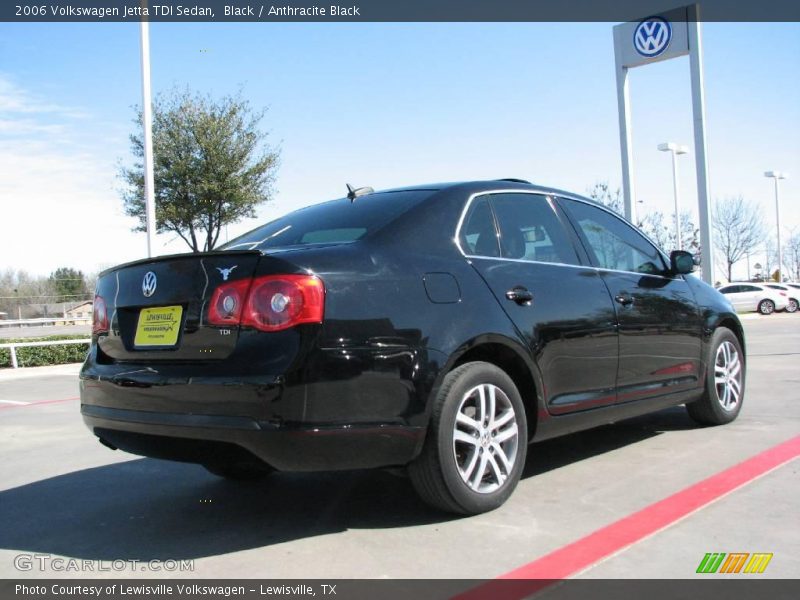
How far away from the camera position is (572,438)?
18.0 ft

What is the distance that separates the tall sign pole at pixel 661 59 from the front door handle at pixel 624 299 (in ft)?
67.0

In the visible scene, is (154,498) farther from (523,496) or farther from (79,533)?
(523,496)

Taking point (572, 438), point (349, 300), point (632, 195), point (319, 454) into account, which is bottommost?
point (572, 438)

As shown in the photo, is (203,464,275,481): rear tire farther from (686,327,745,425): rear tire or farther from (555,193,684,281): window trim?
(686,327,745,425): rear tire

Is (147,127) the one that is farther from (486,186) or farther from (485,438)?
(485,438)

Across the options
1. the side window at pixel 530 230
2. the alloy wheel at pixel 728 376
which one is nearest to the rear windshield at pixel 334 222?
the side window at pixel 530 230

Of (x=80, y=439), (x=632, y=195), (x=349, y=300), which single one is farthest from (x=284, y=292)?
(x=632, y=195)

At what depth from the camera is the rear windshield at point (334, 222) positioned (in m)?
3.67

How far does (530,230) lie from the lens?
14.0 feet

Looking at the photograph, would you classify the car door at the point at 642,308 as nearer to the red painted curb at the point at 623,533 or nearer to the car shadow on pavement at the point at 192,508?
the car shadow on pavement at the point at 192,508

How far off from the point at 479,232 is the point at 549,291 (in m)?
0.50

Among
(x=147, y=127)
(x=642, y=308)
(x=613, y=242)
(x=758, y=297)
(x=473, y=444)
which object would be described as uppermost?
(x=147, y=127)

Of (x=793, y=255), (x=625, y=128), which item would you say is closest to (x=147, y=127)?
(x=625, y=128)

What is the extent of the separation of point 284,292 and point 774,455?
326 centimetres
